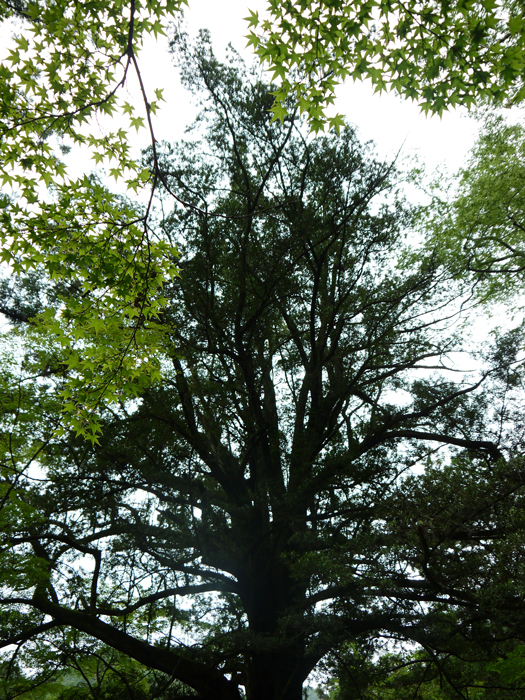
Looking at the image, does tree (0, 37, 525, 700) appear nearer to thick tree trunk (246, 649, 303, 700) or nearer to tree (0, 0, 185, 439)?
Result: thick tree trunk (246, 649, 303, 700)

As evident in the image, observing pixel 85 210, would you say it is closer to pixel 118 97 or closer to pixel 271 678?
pixel 118 97

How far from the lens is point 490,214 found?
9211 mm

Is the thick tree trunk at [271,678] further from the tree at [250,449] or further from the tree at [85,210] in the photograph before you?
the tree at [85,210]

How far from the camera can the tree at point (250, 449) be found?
635 cm

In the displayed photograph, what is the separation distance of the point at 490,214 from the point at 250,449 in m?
6.82

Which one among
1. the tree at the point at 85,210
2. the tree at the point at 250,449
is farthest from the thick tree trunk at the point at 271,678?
the tree at the point at 85,210

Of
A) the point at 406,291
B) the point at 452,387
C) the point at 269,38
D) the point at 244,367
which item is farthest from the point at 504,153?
the point at 269,38

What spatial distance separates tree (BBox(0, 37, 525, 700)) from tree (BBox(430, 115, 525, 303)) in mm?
1794

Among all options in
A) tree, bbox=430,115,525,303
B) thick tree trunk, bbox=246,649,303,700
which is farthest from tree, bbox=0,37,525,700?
tree, bbox=430,115,525,303

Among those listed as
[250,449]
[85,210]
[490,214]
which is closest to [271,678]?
[250,449]

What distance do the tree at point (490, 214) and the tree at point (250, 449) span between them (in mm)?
1794

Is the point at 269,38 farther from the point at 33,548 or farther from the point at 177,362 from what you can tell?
the point at 33,548

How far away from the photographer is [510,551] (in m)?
4.45

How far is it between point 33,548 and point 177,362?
12.6 ft
